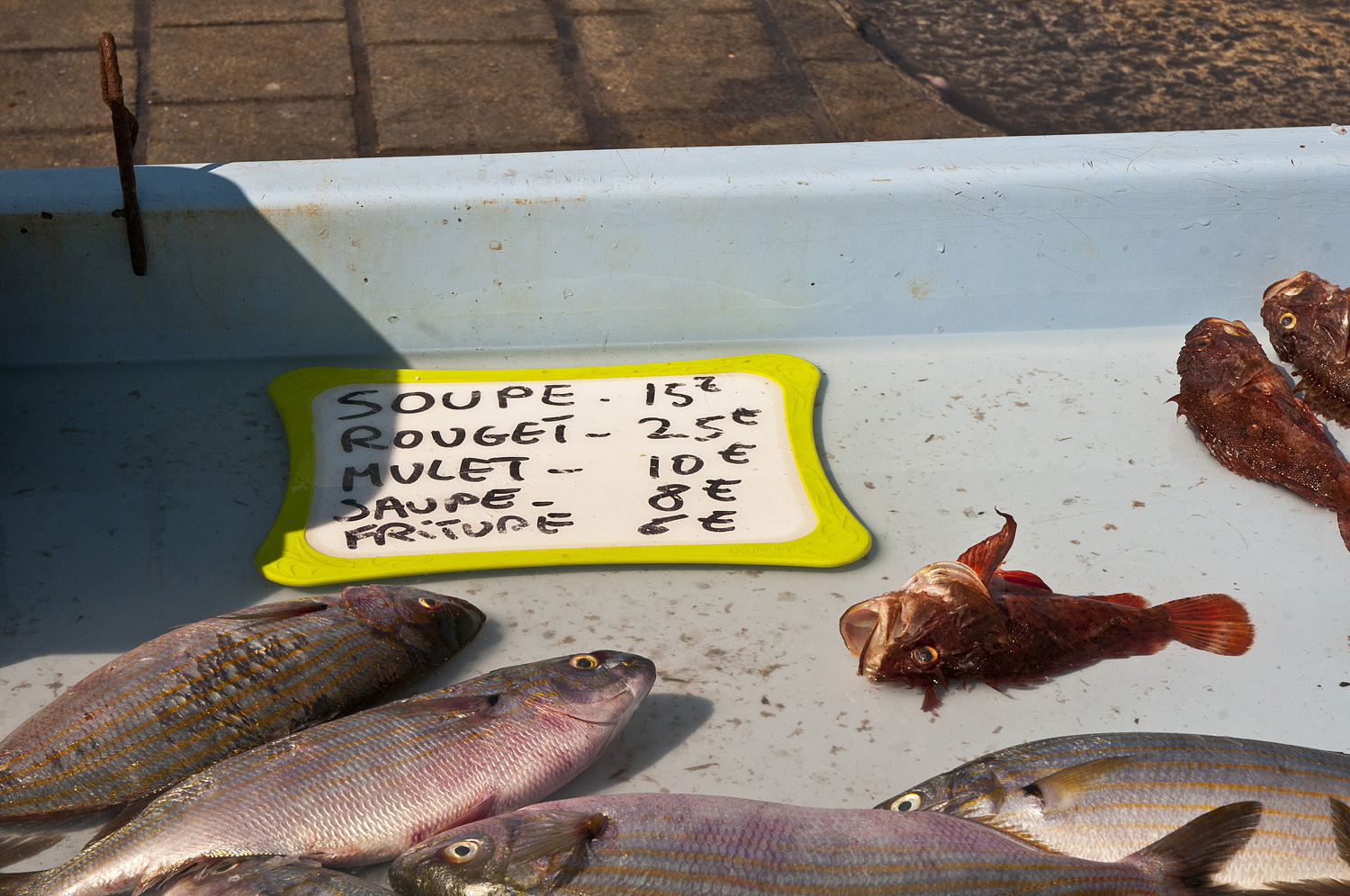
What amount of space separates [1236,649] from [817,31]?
4.17 meters

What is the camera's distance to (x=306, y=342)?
9.62ft

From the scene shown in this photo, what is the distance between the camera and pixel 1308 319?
288 cm

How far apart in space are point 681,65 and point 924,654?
3.82 metres

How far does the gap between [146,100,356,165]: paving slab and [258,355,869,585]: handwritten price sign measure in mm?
2058

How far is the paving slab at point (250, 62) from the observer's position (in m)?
4.93

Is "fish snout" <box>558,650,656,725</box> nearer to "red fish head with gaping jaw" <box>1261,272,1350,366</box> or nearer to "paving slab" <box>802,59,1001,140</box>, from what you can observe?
"red fish head with gaping jaw" <box>1261,272,1350,366</box>

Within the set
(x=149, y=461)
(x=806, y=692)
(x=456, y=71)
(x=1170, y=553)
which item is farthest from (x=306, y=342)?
(x=456, y=71)

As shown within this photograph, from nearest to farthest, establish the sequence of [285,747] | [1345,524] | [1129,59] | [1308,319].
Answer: [285,747], [1345,524], [1308,319], [1129,59]

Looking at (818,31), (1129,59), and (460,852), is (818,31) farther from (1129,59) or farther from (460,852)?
(460,852)

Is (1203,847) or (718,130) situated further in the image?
(718,130)

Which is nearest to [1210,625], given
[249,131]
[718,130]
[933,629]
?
[933,629]

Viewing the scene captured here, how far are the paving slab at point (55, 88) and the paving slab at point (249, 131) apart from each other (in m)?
0.25

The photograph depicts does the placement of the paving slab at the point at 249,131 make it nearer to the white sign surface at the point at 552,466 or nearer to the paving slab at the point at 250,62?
the paving slab at the point at 250,62

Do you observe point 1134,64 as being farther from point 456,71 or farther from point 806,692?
point 806,692
